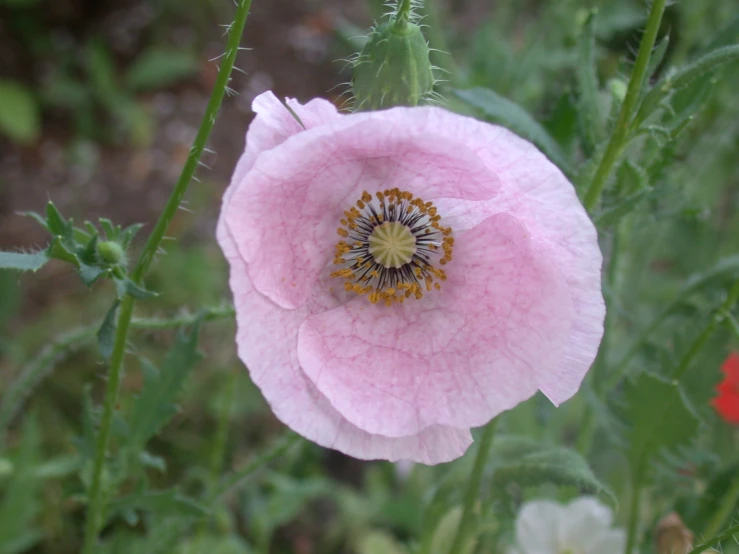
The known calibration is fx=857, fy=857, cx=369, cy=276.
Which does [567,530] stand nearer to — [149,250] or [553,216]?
[553,216]

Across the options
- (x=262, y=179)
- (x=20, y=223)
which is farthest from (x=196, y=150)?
(x=20, y=223)

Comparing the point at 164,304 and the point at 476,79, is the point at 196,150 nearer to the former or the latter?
the point at 476,79

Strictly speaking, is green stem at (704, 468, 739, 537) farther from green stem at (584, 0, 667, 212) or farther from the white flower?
green stem at (584, 0, 667, 212)

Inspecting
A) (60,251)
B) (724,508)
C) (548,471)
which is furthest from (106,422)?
(724,508)

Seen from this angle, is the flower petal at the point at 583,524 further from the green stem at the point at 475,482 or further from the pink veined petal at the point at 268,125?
the pink veined petal at the point at 268,125

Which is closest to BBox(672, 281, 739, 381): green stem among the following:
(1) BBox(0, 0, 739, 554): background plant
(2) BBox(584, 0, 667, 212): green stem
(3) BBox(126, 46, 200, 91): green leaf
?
(1) BBox(0, 0, 739, 554): background plant

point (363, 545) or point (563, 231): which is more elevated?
point (563, 231)
